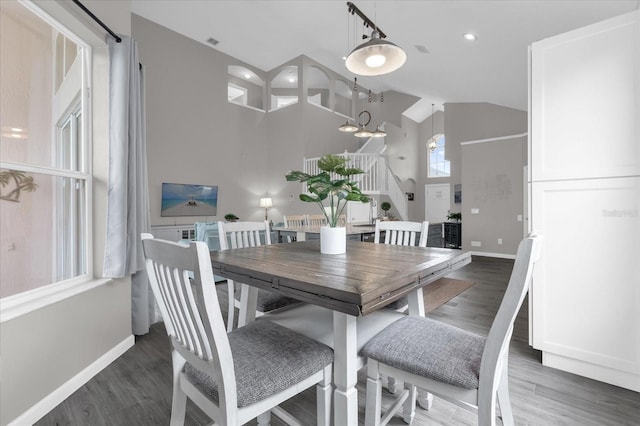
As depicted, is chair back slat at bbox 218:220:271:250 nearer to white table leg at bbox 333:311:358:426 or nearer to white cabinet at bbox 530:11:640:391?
white table leg at bbox 333:311:358:426

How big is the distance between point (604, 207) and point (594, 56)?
0.94 m

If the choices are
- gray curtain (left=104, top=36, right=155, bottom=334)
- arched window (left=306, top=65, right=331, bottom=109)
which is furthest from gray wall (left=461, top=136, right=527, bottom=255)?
gray curtain (left=104, top=36, right=155, bottom=334)

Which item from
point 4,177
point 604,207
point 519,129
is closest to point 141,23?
point 4,177

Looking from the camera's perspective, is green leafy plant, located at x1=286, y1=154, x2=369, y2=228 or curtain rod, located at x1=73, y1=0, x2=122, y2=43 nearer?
green leafy plant, located at x1=286, y1=154, x2=369, y2=228

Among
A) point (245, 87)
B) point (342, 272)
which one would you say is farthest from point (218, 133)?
point (342, 272)

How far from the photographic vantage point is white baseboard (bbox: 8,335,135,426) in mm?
1507

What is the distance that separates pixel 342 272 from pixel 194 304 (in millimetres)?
536

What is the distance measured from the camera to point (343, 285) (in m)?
0.94

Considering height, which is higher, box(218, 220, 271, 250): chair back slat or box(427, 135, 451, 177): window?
box(427, 135, 451, 177): window

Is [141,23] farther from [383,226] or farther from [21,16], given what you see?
[383,226]

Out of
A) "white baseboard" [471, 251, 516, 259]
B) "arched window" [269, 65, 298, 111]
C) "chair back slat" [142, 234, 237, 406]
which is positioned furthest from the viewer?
"arched window" [269, 65, 298, 111]

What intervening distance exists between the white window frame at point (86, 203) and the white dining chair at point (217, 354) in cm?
105

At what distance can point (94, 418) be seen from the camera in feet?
5.15

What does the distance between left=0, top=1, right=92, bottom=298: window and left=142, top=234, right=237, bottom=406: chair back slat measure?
1.24 metres
